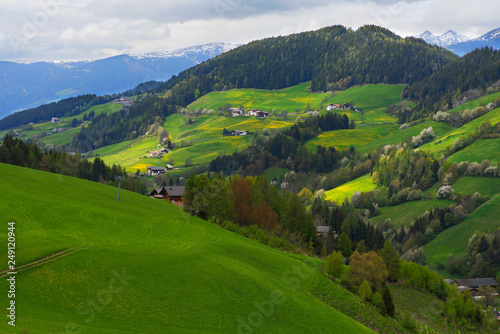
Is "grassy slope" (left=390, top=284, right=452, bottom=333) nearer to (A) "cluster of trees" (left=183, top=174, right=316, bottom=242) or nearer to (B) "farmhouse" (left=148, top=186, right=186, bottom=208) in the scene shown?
(A) "cluster of trees" (left=183, top=174, right=316, bottom=242)

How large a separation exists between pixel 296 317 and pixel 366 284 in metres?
22.4

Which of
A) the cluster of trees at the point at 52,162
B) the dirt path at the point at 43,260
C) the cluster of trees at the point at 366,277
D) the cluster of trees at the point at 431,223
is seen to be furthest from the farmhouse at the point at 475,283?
the dirt path at the point at 43,260

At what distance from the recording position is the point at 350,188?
623ft

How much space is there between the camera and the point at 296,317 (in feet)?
135

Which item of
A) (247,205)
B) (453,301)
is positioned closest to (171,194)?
(247,205)

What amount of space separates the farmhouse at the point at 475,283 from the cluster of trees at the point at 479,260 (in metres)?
6.32

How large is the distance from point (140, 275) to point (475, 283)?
102 m

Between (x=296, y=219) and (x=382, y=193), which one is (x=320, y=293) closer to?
(x=296, y=219)

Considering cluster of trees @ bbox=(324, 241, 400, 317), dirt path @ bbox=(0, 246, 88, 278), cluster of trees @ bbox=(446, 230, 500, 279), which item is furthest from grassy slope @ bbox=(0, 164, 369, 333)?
cluster of trees @ bbox=(446, 230, 500, 279)

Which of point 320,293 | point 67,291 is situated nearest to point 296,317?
point 320,293

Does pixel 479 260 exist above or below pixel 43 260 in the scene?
below

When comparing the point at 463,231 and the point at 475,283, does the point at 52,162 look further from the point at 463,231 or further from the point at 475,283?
the point at 463,231

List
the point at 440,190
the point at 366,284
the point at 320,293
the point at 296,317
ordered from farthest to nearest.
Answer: the point at 440,190
the point at 366,284
the point at 320,293
the point at 296,317

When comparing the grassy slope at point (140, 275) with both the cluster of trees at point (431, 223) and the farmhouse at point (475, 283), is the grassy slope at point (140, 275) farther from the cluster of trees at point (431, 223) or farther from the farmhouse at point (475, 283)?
the cluster of trees at point (431, 223)
